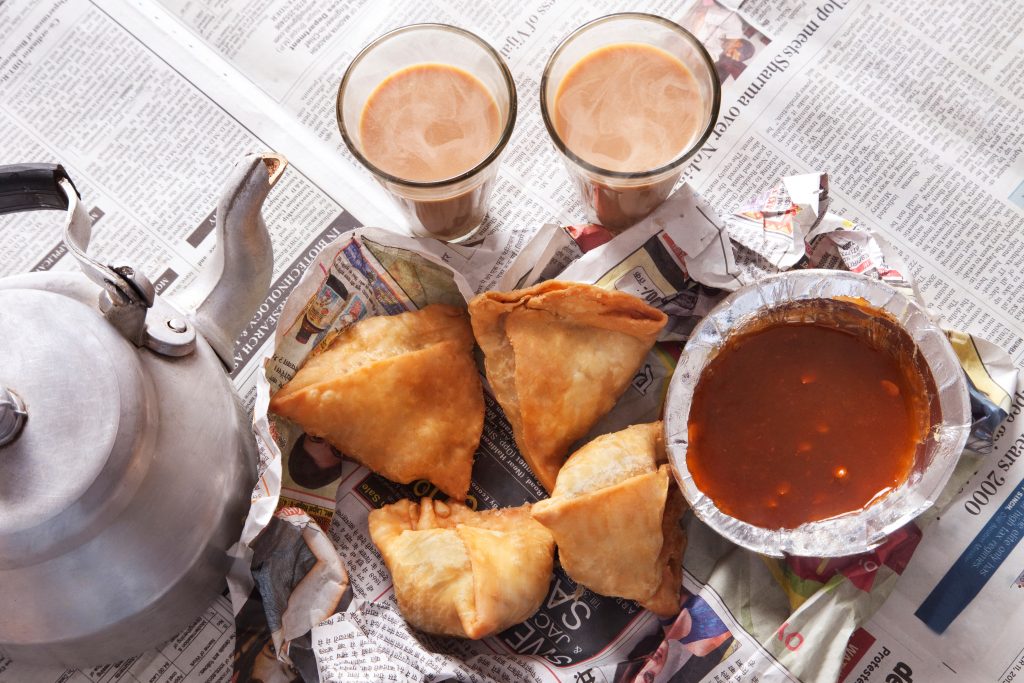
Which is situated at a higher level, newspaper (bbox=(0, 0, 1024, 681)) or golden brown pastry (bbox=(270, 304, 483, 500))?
newspaper (bbox=(0, 0, 1024, 681))

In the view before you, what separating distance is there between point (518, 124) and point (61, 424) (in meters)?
0.67

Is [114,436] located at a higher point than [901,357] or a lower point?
lower

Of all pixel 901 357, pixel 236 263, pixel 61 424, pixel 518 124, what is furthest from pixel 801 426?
pixel 61 424

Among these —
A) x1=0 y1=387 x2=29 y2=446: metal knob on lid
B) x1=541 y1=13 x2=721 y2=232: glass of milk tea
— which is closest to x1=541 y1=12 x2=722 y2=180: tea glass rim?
x1=541 y1=13 x2=721 y2=232: glass of milk tea

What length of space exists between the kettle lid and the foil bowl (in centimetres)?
55

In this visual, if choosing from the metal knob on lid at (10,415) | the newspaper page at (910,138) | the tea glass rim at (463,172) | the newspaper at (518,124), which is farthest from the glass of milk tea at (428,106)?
the metal knob on lid at (10,415)

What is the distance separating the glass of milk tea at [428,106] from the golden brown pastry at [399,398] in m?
0.16

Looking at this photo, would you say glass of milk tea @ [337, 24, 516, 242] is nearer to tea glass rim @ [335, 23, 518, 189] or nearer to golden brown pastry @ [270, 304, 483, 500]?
tea glass rim @ [335, 23, 518, 189]

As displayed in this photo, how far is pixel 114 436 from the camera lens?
28.0 inches

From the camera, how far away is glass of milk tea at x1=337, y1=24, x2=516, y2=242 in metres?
0.96

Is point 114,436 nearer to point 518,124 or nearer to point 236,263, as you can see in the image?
point 236,263

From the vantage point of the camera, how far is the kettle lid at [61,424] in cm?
69

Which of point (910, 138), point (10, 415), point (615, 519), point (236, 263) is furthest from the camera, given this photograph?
point (910, 138)

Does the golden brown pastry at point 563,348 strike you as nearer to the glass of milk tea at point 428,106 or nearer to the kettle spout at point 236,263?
the glass of milk tea at point 428,106
